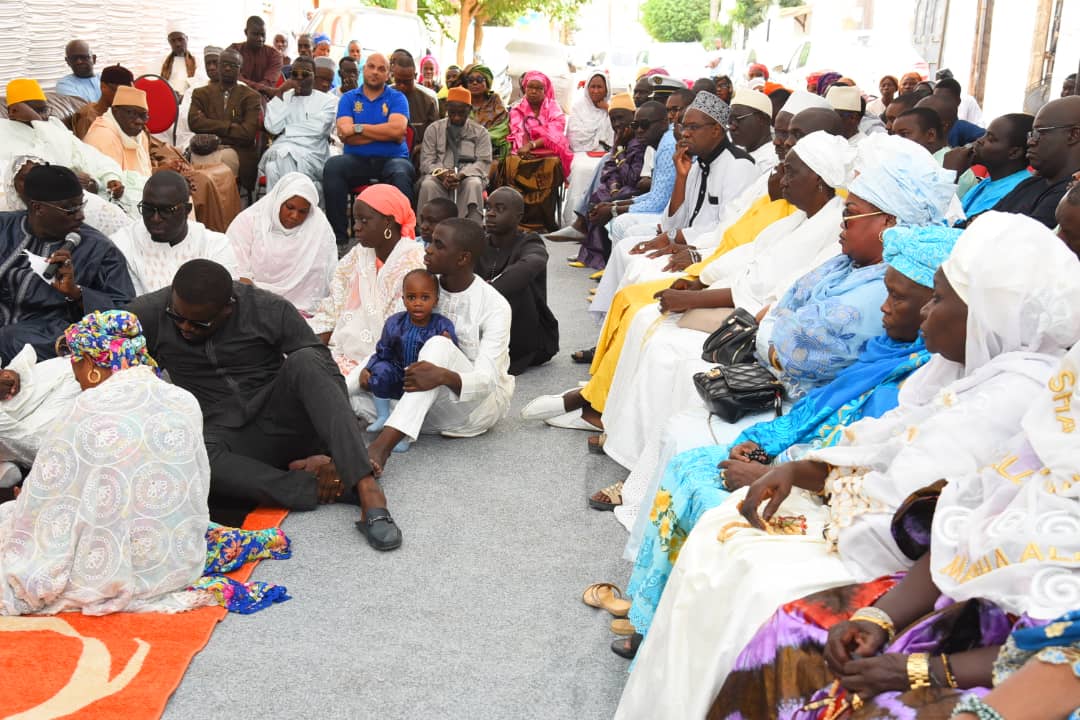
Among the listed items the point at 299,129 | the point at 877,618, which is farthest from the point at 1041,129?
the point at 299,129

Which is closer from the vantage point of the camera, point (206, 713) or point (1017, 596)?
point (1017, 596)

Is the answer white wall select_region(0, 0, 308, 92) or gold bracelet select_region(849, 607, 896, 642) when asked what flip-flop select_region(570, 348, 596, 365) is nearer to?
gold bracelet select_region(849, 607, 896, 642)

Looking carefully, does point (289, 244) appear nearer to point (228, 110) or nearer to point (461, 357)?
point (461, 357)

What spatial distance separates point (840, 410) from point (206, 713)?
1.95 meters

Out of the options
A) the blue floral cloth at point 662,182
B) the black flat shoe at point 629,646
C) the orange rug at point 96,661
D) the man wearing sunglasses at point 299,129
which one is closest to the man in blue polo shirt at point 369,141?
the man wearing sunglasses at point 299,129

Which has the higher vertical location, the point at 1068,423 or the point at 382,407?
the point at 1068,423

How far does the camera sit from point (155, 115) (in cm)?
898

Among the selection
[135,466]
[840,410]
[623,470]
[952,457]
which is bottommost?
[623,470]

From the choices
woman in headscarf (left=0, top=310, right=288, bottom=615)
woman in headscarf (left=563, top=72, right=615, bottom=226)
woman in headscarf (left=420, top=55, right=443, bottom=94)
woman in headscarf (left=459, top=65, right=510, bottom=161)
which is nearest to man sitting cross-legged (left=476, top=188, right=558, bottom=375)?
woman in headscarf (left=0, top=310, right=288, bottom=615)

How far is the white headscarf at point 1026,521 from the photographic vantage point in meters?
1.80

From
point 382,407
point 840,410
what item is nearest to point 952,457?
point 840,410

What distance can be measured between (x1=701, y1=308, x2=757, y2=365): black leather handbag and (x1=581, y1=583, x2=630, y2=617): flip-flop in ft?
3.42

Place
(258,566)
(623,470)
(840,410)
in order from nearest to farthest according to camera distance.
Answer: (840,410) → (258,566) → (623,470)

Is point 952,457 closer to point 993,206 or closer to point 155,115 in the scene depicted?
point 993,206
